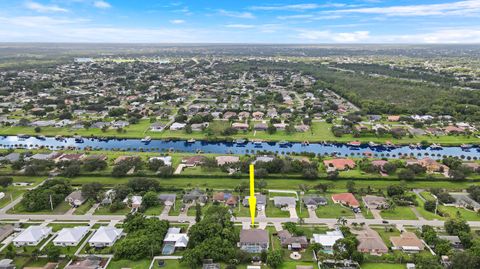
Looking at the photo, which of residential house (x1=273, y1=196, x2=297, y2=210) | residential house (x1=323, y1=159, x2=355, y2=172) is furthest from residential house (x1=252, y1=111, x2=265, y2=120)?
residential house (x1=273, y1=196, x2=297, y2=210)

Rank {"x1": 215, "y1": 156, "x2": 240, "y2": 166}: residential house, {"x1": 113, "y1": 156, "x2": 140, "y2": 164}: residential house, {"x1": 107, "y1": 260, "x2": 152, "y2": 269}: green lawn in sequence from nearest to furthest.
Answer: {"x1": 107, "y1": 260, "x2": 152, "y2": 269}: green lawn
{"x1": 113, "y1": 156, "x2": 140, "y2": 164}: residential house
{"x1": 215, "y1": 156, "x2": 240, "y2": 166}: residential house

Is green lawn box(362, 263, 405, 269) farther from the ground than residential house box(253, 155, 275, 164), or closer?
closer

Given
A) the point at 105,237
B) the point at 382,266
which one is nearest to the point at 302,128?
the point at 382,266

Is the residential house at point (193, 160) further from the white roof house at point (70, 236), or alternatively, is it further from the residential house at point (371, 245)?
the residential house at point (371, 245)

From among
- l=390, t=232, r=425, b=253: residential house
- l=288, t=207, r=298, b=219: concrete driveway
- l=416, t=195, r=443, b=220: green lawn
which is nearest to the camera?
l=390, t=232, r=425, b=253: residential house

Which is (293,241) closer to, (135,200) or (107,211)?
(135,200)

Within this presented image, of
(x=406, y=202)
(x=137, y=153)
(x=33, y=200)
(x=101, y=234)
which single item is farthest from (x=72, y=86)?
(x=406, y=202)

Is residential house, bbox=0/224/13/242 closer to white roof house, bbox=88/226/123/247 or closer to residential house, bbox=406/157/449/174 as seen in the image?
white roof house, bbox=88/226/123/247
